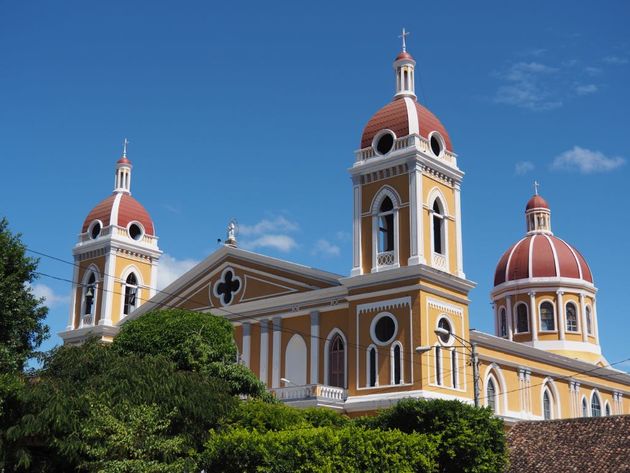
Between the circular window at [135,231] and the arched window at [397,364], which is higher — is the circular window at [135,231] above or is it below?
above

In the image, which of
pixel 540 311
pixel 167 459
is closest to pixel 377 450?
pixel 167 459

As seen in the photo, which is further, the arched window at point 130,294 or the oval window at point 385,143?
the arched window at point 130,294

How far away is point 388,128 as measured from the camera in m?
Answer: 38.6

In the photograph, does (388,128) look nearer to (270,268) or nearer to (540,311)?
(270,268)

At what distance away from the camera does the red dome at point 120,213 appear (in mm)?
49812

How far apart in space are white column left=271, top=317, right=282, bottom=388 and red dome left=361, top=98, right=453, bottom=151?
8.77 meters

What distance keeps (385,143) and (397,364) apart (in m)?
9.39

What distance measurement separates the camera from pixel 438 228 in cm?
3841

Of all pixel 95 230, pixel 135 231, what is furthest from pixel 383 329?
pixel 95 230

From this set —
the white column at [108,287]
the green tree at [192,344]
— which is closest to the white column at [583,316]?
the white column at [108,287]

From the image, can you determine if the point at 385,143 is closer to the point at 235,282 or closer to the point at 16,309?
the point at 235,282

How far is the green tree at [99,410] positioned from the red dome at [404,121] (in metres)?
14.8

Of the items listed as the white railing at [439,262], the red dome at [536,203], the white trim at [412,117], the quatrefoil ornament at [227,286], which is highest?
the red dome at [536,203]

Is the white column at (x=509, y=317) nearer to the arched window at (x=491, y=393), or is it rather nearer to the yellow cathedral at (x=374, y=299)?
the yellow cathedral at (x=374, y=299)
